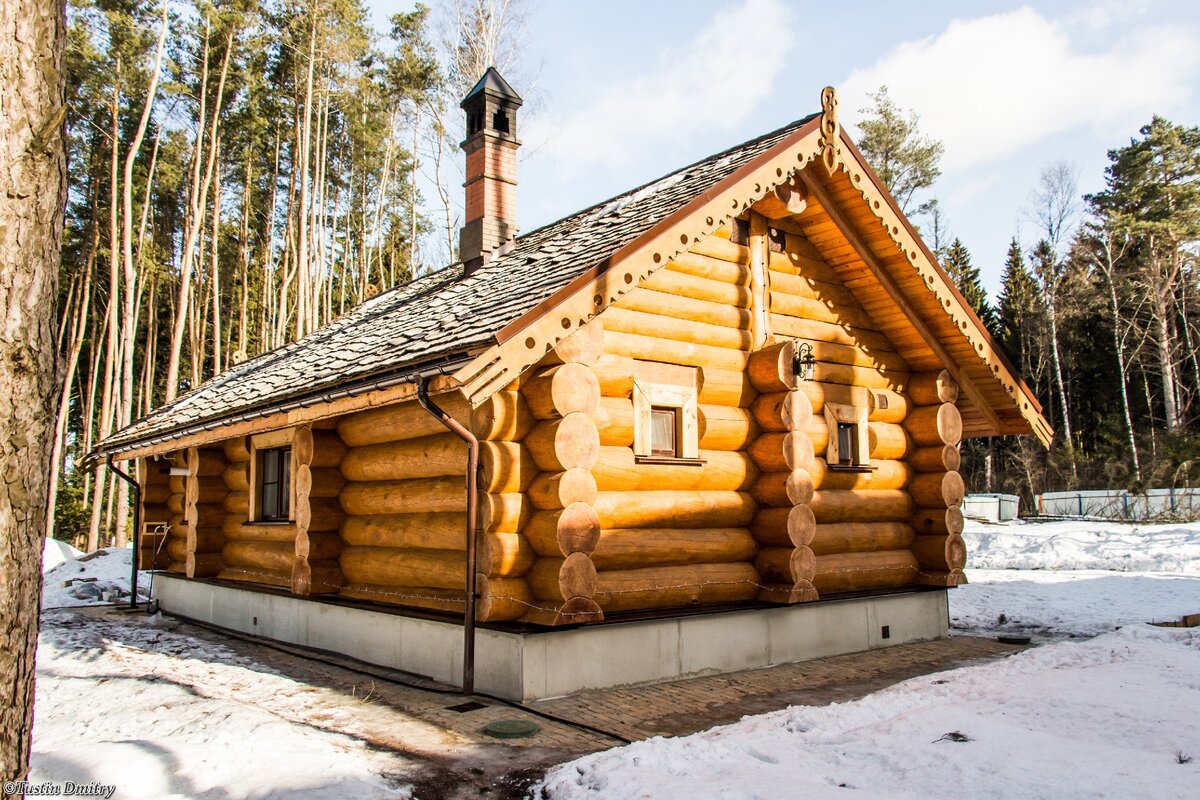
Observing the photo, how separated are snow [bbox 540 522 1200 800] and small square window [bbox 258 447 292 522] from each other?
307 inches

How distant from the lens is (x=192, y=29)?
2825 centimetres

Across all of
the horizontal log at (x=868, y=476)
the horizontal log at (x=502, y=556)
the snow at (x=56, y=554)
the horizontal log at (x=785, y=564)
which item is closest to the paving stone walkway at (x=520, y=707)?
the horizontal log at (x=785, y=564)

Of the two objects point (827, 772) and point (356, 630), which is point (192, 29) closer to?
point (356, 630)

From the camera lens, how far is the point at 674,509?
8.88 metres

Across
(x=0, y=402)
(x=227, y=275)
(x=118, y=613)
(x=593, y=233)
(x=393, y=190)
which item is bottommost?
(x=118, y=613)

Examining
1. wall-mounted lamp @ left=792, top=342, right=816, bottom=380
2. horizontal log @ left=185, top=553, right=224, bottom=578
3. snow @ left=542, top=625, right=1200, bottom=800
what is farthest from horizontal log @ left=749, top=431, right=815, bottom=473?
horizontal log @ left=185, top=553, right=224, bottom=578

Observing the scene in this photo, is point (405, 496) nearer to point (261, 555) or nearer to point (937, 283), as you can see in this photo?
point (261, 555)

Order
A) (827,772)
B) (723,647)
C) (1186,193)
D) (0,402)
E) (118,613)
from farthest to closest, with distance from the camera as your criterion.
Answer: (1186,193) < (118,613) < (723,647) < (827,772) < (0,402)

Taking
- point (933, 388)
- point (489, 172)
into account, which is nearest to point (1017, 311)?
point (933, 388)

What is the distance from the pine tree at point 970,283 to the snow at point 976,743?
3797cm

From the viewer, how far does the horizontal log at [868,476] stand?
409 inches

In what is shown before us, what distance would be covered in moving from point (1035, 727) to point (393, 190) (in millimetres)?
37181

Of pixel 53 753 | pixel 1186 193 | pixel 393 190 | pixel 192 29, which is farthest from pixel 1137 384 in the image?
pixel 53 753

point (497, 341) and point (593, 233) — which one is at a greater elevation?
point (593, 233)
